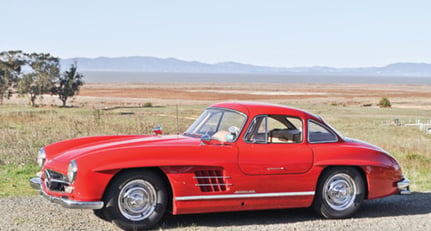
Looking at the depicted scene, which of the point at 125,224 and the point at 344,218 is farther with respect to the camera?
the point at 344,218

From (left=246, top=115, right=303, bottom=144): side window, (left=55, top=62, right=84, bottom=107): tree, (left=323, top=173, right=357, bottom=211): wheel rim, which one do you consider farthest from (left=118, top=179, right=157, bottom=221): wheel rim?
(left=55, top=62, right=84, bottom=107): tree

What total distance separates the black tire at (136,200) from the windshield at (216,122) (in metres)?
1.18

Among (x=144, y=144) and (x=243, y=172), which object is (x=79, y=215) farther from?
(x=243, y=172)

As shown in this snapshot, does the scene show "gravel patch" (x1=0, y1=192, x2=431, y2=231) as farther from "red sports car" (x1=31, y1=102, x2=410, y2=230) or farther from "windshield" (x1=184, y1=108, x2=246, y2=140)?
"windshield" (x1=184, y1=108, x2=246, y2=140)

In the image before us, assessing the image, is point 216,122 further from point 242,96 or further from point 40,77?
point 242,96

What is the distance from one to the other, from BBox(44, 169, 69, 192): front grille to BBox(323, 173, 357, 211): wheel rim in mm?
3182

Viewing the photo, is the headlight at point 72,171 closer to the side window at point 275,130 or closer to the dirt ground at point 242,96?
the side window at point 275,130

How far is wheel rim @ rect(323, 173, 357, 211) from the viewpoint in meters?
7.73

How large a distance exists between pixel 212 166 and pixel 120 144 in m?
1.13

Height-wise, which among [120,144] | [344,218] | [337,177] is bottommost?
[344,218]

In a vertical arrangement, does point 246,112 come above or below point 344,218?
above

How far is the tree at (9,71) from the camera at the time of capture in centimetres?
Answer: 6450

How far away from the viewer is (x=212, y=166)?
7051mm

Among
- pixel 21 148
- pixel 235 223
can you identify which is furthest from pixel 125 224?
pixel 21 148
